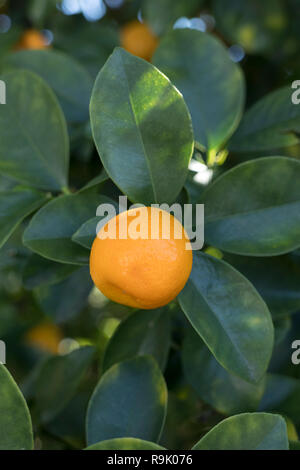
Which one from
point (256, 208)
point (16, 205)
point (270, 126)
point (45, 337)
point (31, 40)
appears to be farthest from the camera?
point (45, 337)

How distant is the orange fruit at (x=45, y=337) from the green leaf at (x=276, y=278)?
30.1 inches

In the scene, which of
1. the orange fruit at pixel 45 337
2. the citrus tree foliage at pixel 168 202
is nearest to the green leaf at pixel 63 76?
the citrus tree foliage at pixel 168 202

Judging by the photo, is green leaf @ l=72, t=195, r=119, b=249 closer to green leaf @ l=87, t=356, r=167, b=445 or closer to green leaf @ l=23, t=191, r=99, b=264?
green leaf @ l=23, t=191, r=99, b=264

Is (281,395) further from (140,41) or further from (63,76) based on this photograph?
(140,41)

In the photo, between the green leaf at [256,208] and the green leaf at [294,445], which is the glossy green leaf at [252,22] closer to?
the green leaf at [256,208]

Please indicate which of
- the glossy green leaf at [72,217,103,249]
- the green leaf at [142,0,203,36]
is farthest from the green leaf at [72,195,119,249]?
the green leaf at [142,0,203,36]

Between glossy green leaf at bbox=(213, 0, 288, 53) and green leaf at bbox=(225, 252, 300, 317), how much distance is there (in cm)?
59

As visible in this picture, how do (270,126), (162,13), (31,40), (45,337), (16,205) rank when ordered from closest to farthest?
(16,205) < (270,126) < (162,13) < (31,40) < (45,337)

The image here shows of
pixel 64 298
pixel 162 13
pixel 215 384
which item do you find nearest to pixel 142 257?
pixel 215 384

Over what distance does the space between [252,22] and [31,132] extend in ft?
2.24

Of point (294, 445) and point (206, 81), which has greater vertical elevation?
point (206, 81)

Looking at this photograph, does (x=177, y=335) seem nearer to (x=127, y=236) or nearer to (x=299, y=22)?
(x=127, y=236)

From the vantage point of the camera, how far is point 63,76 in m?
1.01

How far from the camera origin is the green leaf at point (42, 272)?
0.82 meters
